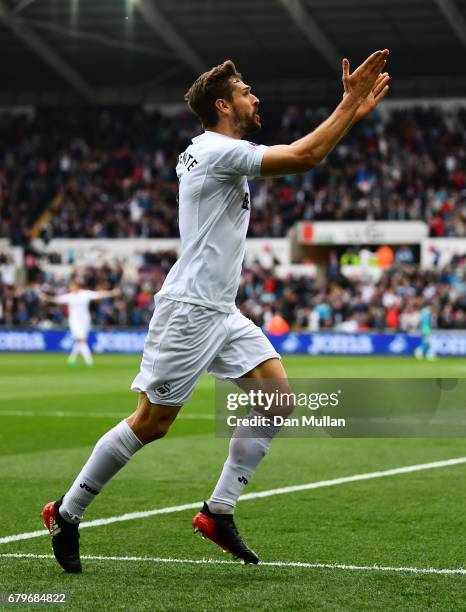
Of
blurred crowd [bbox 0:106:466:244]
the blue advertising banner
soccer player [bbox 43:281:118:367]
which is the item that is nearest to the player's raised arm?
soccer player [bbox 43:281:118:367]

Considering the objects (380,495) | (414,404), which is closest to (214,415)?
(414,404)

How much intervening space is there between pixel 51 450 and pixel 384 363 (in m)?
19.2

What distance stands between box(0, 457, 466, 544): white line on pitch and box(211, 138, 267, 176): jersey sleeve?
2494 mm

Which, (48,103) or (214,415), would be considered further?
(48,103)

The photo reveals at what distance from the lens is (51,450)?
11680 mm

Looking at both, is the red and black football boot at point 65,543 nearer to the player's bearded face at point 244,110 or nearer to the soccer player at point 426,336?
the player's bearded face at point 244,110

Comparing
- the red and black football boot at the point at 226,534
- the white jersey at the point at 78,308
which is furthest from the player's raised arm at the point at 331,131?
the white jersey at the point at 78,308

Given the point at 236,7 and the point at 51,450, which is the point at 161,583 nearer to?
the point at 51,450

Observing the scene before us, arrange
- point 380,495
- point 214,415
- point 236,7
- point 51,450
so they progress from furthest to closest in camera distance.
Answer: point 236,7 < point 214,415 < point 51,450 < point 380,495

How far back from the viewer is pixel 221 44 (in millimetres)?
44938

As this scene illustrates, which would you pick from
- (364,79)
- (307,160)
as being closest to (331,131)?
(307,160)

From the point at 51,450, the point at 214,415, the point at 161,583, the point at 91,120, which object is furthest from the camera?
the point at 91,120

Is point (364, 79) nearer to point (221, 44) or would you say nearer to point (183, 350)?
point (183, 350)

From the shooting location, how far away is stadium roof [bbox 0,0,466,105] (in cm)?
4109
